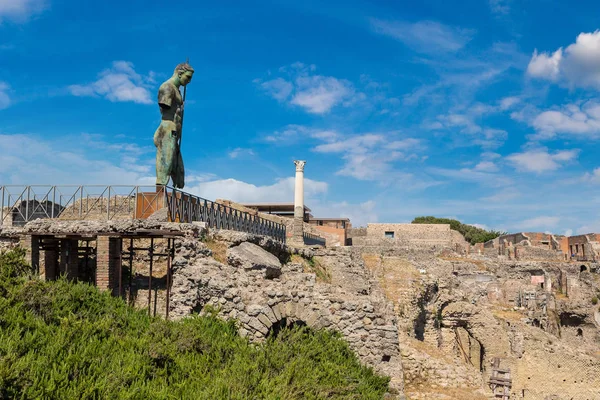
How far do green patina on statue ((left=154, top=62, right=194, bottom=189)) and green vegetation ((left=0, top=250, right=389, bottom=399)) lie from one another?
14.8ft

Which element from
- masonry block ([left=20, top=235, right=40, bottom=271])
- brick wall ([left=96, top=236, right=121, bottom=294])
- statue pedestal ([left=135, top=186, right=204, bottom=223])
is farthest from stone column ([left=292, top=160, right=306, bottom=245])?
Result: masonry block ([left=20, top=235, right=40, bottom=271])

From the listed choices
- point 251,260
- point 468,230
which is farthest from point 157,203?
point 468,230

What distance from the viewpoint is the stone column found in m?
27.0

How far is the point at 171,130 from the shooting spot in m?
13.8

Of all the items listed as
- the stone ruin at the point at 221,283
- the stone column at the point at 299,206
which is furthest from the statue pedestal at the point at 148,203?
the stone column at the point at 299,206

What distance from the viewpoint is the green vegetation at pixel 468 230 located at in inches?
2709

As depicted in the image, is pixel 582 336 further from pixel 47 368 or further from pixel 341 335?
pixel 47 368

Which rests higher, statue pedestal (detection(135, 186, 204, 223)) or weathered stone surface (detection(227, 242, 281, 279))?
statue pedestal (detection(135, 186, 204, 223))

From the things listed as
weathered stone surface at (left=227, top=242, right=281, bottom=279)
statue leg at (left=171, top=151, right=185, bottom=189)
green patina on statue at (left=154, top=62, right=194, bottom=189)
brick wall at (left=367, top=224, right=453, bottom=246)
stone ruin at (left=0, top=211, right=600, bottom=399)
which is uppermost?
green patina on statue at (left=154, top=62, right=194, bottom=189)

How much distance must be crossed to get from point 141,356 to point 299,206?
2018 cm

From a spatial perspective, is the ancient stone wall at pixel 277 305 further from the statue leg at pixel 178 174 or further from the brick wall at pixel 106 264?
the statue leg at pixel 178 174

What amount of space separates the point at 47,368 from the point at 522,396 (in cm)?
1629

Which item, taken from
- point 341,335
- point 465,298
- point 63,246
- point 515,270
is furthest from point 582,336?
point 63,246

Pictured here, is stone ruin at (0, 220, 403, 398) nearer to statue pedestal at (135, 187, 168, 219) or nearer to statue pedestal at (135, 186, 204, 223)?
statue pedestal at (135, 186, 204, 223)
